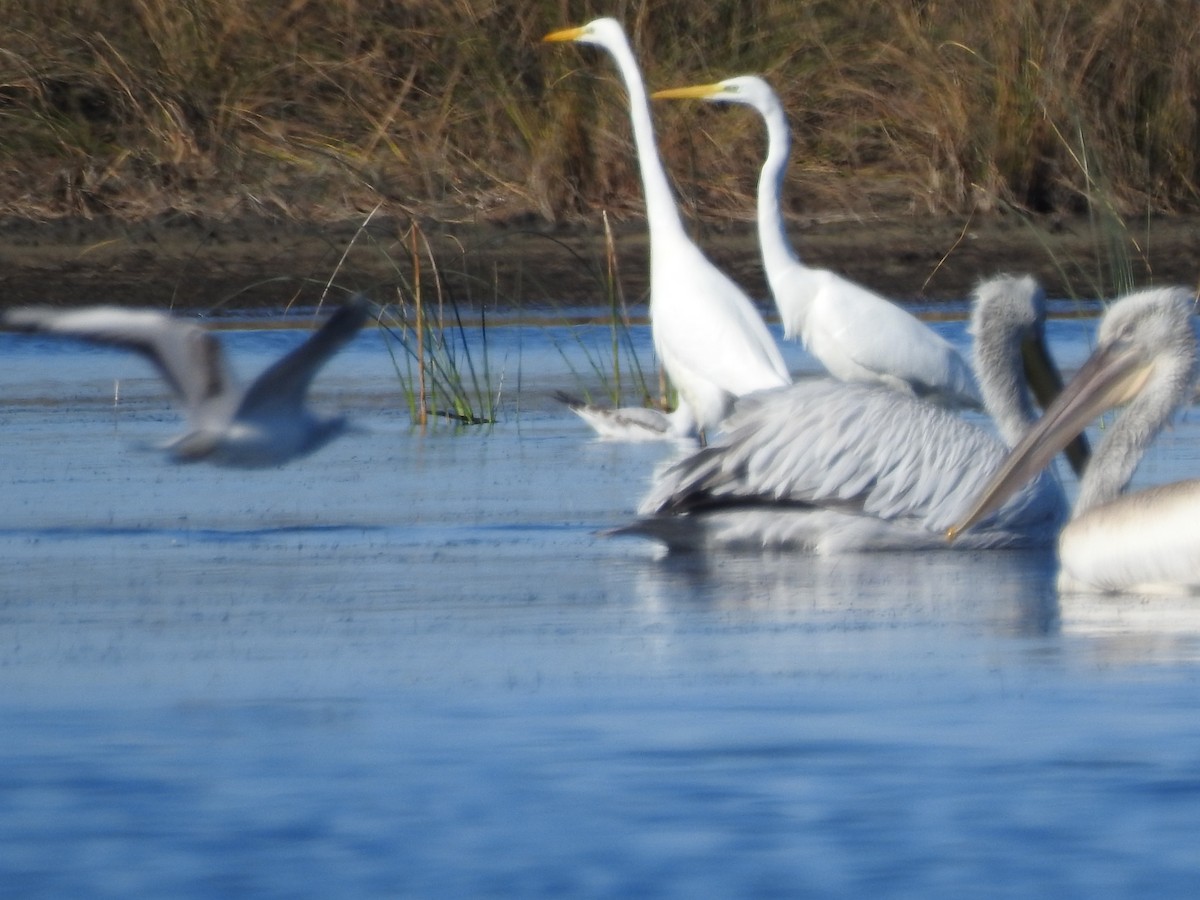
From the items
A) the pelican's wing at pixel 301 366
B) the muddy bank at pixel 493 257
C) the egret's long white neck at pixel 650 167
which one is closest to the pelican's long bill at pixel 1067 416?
the pelican's wing at pixel 301 366

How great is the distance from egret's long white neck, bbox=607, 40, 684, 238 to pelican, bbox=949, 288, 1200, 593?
2.68 metres

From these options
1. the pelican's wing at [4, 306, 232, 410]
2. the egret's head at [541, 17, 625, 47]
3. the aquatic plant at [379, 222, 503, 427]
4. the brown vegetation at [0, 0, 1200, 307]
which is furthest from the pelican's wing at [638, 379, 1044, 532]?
the brown vegetation at [0, 0, 1200, 307]

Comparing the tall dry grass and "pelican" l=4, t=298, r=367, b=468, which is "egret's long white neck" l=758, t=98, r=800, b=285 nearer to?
"pelican" l=4, t=298, r=367, b=468

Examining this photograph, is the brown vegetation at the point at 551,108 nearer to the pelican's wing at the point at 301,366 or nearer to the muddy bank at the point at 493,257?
the muddy bank at the point at 493,257

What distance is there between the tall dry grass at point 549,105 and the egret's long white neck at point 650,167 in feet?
11.8

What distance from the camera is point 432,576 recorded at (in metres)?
5.44

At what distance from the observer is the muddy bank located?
39.8 feet

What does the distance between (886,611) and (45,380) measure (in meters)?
5.32

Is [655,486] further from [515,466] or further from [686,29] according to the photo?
[686,29]

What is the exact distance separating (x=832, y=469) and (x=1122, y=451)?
682 mm

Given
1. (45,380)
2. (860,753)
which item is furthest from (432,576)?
(45,380)

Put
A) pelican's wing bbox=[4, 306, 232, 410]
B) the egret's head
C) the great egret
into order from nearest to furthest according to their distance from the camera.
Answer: pelican's wing bbox=[4, 306, 232, 410]
the great egret
the egret's head

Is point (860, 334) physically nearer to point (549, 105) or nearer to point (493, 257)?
point (493, 257)

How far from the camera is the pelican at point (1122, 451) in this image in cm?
512
